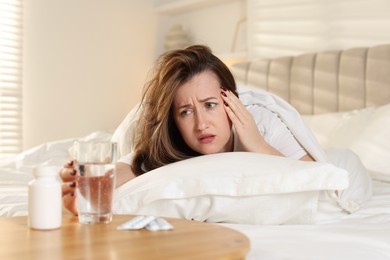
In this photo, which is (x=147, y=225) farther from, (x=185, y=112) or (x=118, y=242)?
(x=185, y=112)

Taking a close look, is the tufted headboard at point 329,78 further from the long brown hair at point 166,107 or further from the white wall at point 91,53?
the long brown hair at point 166,107

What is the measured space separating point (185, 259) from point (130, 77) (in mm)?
3952

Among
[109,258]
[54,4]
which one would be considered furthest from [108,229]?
[54,4]

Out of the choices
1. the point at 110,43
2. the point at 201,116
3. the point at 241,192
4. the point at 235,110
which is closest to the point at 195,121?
the point at 201,116

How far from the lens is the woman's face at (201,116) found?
1651mm

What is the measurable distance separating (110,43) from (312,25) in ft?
5.84

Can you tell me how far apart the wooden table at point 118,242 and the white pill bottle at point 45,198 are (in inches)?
0.7

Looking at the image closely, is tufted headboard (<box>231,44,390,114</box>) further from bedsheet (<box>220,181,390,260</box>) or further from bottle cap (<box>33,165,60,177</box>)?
bottle cap (<box>33,165,60,177</box>)

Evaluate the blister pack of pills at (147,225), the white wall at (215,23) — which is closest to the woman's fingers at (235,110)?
the blister pack of pills at (147,225)

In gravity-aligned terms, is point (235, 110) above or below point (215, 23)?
below

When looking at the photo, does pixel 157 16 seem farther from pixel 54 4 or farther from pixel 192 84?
pixel 192 84

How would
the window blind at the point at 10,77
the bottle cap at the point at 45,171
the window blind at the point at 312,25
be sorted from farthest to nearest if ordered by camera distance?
the window blind at the point at 10,77 < the window blind at the point at 312,25 < the bottle cap at the point at 45,171

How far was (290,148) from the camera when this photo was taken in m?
1.76

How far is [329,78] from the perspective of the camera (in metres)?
3.04
